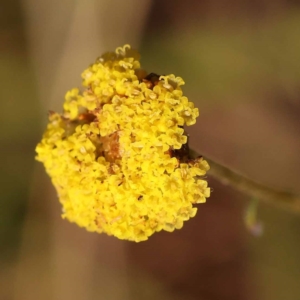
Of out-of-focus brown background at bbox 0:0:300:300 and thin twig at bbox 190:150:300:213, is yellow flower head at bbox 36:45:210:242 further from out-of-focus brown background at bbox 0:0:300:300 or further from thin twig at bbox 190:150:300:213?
out-of-focus brown background at bbox 0:0:300:300

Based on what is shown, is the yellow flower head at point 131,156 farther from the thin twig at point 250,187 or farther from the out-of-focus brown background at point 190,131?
the out-of-focus brown background at point 190,131

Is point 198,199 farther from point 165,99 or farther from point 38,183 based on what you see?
point 38,183

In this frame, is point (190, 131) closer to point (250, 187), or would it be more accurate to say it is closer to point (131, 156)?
point (250, 187)

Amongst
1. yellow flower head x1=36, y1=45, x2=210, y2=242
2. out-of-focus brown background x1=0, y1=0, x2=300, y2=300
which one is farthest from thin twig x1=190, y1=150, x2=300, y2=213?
out-of-focus brown background x1=0, y1=0, x2=300, y2=300

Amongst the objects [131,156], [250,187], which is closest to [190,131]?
[250,187]

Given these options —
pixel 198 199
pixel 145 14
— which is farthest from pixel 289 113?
pixel 198 199

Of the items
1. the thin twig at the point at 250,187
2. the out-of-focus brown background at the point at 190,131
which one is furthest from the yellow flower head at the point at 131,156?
the out-of-focus brown background at the point at 190,131
